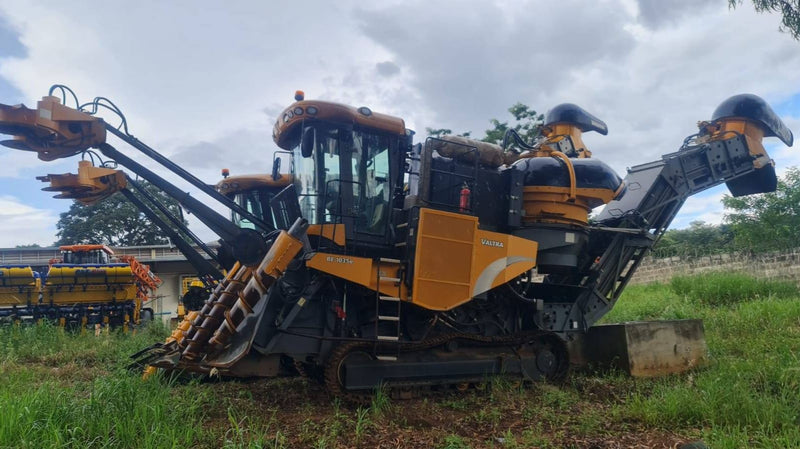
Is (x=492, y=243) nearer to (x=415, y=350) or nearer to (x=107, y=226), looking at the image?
(x=415, y=350)

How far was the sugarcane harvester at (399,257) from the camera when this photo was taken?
18.1ft

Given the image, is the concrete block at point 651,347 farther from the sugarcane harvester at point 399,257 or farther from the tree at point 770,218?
the tree at point 770,218

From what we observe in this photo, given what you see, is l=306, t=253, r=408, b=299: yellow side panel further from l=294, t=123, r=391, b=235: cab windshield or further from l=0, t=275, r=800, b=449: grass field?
l=0, t=275, r=800, b=449: grass field

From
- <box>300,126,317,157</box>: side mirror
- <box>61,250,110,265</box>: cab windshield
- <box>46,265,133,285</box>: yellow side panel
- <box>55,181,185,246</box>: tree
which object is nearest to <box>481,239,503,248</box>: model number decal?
<box>300,126,317,157</box>: side mirror

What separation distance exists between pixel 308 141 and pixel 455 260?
210 cm

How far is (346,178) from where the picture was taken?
233 inches

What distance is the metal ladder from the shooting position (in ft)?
18.7

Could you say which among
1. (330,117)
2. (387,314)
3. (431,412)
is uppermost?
(330,117)

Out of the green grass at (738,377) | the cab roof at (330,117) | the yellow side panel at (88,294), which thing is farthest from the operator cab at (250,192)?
the green grass at (738,377)

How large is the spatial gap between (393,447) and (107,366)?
530cm

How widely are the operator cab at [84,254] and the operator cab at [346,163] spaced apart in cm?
1292

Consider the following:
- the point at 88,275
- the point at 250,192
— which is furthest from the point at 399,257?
the point at 88,275

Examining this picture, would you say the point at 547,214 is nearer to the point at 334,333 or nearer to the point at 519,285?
the point at 519,285

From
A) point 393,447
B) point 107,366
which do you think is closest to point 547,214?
point 393,447
